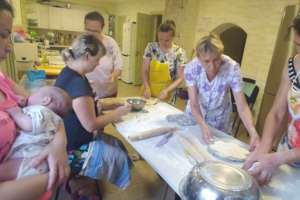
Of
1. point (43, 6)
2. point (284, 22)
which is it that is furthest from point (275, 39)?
point (43, 6)

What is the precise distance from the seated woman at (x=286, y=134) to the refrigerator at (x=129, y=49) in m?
4.64

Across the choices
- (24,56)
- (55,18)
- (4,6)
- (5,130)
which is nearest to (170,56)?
(4,6)

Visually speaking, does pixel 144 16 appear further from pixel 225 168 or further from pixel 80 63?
pixel 225 168

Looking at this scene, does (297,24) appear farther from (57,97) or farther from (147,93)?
(147,93)

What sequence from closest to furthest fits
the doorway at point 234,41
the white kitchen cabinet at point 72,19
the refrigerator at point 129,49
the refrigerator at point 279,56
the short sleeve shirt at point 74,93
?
the short sleeve shirt at point 74,93, the refrigerator at point 279,56, the doorway at point 234,41, the refrigerator at point 129,49, the white kitchen cabinet at point 72,19

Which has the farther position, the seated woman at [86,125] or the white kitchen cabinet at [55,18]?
the white kitchen cabinet at [55,18]

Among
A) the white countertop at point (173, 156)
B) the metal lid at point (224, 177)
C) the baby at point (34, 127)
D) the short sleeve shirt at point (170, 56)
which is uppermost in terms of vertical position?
the short sleeve shirt at point (170, 56)

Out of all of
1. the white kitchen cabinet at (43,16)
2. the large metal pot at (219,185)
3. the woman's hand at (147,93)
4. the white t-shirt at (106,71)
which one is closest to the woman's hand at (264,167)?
the large metal pot at (219,185)

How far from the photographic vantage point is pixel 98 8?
688cm

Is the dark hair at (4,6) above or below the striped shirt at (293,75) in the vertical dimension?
above

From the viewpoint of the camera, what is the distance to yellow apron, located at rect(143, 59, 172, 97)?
224 centimetres

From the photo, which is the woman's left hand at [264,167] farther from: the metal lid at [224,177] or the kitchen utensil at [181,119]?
the kitchen utensil at [181,119]

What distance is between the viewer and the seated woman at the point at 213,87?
132 centimetres

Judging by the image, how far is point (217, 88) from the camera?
147 centimetres
